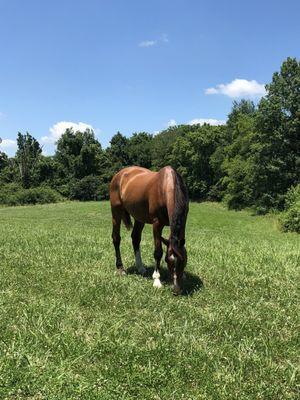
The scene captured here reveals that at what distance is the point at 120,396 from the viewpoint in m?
3.83

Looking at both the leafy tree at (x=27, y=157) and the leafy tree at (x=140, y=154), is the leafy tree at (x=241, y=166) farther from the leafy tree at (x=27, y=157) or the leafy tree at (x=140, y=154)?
the leafy tree at (x=27, y=157)

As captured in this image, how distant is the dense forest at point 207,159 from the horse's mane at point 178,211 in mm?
26822

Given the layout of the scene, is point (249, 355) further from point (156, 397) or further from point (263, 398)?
point (156, 397)

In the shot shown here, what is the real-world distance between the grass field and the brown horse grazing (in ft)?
1.70

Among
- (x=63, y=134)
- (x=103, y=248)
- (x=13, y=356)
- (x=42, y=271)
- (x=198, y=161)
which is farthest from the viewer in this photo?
(x=63, y=134)

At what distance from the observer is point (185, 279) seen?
8.06 meters

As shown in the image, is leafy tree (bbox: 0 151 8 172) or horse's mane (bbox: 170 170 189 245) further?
leafy tree (bbox: 0 151 8 172)

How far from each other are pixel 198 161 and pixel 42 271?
6623cm

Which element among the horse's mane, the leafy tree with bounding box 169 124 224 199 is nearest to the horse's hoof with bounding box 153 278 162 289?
the horse's mane

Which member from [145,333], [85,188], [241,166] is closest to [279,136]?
[241,166]

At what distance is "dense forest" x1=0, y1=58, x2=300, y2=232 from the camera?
155 feet

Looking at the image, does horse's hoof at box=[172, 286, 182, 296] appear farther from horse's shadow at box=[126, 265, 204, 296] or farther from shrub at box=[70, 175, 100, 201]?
shrub at box=[70, 175, 100, 201]

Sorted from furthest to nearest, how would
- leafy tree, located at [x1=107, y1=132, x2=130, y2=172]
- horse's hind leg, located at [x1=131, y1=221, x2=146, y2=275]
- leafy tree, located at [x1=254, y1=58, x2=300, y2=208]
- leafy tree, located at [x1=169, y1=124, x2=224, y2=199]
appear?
leafy tree, located at [x1=107, y1=132, x2=130, y2=172], leafy tree, located at [x1=169, y1=124, x2=224, y2=199], leafy tree, located at [x1=254, y1=58, x2=300, y2=208], horse's hind leg, located at [x1=131, y1=221, x2=146, y2=275]

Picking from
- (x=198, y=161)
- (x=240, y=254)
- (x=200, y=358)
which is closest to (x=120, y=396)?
(x=200, y=358)
